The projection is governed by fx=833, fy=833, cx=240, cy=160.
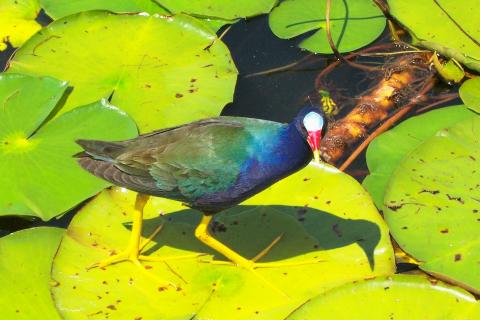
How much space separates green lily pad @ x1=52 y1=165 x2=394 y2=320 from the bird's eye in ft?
1.68

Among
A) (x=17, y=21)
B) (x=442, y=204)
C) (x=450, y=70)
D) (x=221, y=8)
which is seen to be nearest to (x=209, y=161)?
(x=442, y=204)

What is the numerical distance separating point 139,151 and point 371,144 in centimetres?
102

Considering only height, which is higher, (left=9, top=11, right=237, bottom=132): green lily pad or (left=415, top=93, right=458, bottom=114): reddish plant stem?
(left=9, top=11, right=237, bottom=132): green lily pad

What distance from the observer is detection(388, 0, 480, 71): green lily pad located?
378 cm

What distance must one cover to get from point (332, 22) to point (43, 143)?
1543 mm

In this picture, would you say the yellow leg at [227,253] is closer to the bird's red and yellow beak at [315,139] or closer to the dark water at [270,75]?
the bird's red and yellow beak at [315,139]

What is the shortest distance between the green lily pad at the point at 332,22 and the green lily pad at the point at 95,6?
597 mm

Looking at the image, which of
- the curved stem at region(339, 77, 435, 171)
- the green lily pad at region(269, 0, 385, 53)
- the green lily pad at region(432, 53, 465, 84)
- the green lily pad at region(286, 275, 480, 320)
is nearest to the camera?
the green lily pad at region(286, 275, 480, 320)

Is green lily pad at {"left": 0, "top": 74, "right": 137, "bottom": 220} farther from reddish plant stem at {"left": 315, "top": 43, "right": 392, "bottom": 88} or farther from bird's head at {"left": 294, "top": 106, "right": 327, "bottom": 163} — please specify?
reddish plant stem at {"left": 315, "top": 43, "right": 392, "bottom": 88}

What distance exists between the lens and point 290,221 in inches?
124

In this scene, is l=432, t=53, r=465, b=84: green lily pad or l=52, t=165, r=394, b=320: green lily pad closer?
l=52, t=165, r=394, b=320: green lily pad

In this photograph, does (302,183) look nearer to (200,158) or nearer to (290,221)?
(290,221)

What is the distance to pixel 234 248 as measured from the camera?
124 inches

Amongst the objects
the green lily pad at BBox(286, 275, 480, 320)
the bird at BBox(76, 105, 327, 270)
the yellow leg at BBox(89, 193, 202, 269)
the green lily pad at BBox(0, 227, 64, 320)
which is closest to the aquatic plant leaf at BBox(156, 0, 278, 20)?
the bird at BBox(76, 105, 327, 270)
